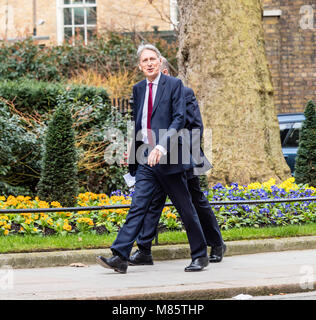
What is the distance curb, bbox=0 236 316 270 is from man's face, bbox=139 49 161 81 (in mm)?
1990

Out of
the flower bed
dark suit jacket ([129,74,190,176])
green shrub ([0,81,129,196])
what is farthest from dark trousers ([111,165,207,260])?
green shrub ([0,81,129,196])

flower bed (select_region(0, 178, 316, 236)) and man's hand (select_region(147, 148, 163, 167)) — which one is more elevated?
man's hand (select_region(147, 148, 163, 167))

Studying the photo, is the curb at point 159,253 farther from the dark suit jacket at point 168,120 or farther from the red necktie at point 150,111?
the red necktie at point 150,111

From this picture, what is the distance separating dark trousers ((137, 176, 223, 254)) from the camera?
7148 millimetres

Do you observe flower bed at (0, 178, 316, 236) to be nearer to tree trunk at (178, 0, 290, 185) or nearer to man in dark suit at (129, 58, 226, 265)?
tree trunk at (178, 0, 290, 185)

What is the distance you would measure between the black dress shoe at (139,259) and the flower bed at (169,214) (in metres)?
1.30

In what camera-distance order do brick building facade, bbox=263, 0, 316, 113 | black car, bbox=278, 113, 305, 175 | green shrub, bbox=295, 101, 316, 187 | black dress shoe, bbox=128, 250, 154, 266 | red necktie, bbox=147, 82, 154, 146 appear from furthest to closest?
brick building facade, bbox=263, 0, 316, 113, black car, bbox=278, 113, 305, 175, green shrub, bbox=295, 101, 316, 187, black dress shoe, bbox=128, 250, 154, 266, red necktie, bbox=147, 82, 154, 146

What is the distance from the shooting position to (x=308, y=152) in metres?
11.7

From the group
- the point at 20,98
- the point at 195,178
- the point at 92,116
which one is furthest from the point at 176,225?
the point at 20,98

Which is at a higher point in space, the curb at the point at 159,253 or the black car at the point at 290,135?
the black car at the point at 290,135

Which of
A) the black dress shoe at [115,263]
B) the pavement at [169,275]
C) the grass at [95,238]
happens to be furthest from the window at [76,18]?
the black dress shoe at [115,263]

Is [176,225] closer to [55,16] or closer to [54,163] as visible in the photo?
[54,163]

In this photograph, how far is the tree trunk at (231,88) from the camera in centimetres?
1097

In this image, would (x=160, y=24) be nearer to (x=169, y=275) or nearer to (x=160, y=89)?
(x=160, y=89)
